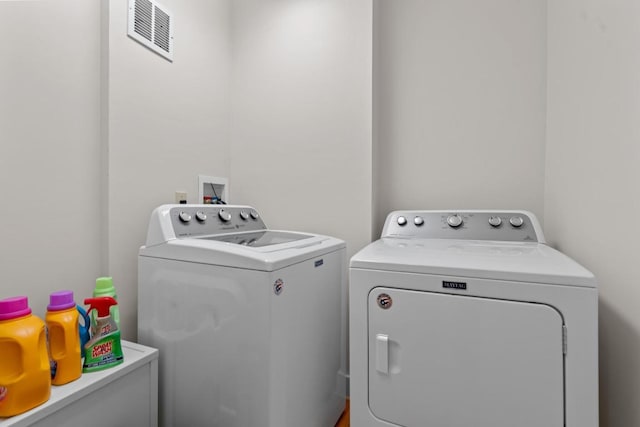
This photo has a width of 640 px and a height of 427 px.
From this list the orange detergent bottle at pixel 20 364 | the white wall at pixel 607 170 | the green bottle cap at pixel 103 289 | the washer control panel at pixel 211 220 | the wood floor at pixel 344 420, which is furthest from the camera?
the wood floor at pixel 344 420

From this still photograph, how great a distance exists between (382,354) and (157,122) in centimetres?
153

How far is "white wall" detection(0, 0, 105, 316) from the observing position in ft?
3.51

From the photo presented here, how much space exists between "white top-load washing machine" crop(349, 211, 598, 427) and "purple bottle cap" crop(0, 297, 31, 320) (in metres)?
1.00

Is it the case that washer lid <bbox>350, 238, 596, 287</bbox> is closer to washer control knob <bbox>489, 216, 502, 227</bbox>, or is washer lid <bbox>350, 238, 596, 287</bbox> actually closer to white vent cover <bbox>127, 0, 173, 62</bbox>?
washer control knob <bbox>489, 216, 502, 227</bbox>

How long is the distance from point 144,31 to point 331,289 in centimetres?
157

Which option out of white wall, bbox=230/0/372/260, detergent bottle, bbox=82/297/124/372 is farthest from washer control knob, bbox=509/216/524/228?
detergent bottle, bbox=82/297/124/372

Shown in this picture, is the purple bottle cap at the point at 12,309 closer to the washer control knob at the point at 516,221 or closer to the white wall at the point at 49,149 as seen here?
the white wall at the point at 49,149

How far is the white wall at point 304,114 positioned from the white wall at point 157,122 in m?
0.16

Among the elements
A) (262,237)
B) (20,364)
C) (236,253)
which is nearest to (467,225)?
(262,237)

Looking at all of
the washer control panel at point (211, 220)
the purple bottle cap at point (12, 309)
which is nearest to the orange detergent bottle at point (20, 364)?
the purple bottle cap at point (12, 309)

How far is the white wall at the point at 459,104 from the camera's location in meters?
1.71

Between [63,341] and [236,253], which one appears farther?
[236,253]

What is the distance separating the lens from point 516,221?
1.51 metres

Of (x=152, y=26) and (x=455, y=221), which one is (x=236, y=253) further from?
(x=152, y=26)
